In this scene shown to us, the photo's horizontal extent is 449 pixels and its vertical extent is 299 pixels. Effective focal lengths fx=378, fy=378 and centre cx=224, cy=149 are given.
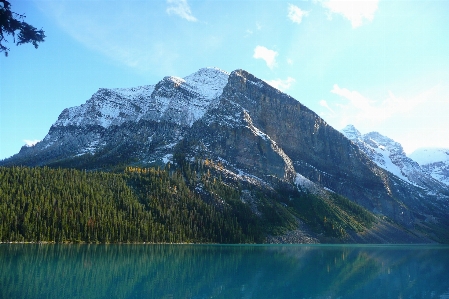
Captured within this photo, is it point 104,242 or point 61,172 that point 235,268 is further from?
point 61,172

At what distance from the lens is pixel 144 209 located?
136 meters

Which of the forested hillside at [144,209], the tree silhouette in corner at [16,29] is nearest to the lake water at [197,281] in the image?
the tree silhouette in corner at [16,29]

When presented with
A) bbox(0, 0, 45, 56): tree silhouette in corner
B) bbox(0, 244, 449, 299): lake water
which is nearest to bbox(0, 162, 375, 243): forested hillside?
bbox(0, 244, 449, 299): lake water

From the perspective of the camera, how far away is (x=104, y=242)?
360 feet

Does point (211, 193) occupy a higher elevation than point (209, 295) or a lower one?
higher

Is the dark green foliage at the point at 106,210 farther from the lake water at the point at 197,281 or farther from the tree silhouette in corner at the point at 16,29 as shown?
the tree silhouette in corner at the point at 16,29

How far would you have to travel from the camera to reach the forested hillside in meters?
104

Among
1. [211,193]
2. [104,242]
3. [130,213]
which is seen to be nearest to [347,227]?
[211,193]

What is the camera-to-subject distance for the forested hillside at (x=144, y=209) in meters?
104

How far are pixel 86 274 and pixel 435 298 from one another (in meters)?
40.8

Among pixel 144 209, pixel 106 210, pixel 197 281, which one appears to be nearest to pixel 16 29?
pixel 197 281

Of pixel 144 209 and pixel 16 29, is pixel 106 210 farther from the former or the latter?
pixel 16 29

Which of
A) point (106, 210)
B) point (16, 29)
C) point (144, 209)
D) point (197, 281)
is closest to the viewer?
point (16, 29)

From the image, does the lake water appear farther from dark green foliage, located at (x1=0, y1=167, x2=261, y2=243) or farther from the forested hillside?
the forested hillside
